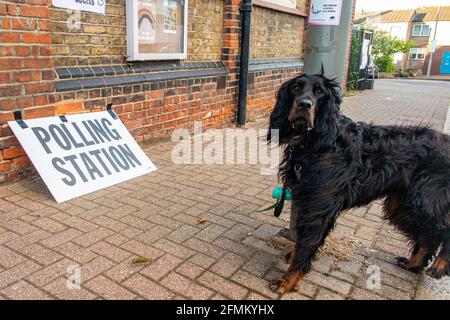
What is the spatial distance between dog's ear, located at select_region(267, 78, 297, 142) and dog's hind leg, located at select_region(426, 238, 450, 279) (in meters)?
1.46

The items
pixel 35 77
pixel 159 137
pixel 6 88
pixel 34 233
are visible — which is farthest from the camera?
pixel 159 137

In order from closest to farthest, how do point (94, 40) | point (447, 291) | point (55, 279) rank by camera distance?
point (55, 279), point (447, 291), point (94, 40)

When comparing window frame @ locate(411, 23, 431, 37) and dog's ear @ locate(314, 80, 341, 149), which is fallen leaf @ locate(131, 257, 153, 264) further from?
window frame @ locate(411, 23, 431, 37)

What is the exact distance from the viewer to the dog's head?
2.43m

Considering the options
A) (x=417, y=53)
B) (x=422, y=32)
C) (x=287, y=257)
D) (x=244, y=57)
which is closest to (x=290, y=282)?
(x=287, y=257)

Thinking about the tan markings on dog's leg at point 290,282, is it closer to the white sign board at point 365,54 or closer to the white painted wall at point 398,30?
the white sign board at point 365,54

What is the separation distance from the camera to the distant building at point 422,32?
50312 millimetres

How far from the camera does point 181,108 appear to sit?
6.36 metres

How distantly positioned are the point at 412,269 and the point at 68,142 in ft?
12.0

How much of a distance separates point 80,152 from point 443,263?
12.1ft

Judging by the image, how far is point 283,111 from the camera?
8.68 feet

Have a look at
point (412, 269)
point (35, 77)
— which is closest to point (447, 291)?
point (412, 269)

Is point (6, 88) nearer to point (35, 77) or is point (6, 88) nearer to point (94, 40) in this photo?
point (35, 77)

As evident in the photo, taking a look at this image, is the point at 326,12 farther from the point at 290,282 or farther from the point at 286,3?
the point at 286,3
